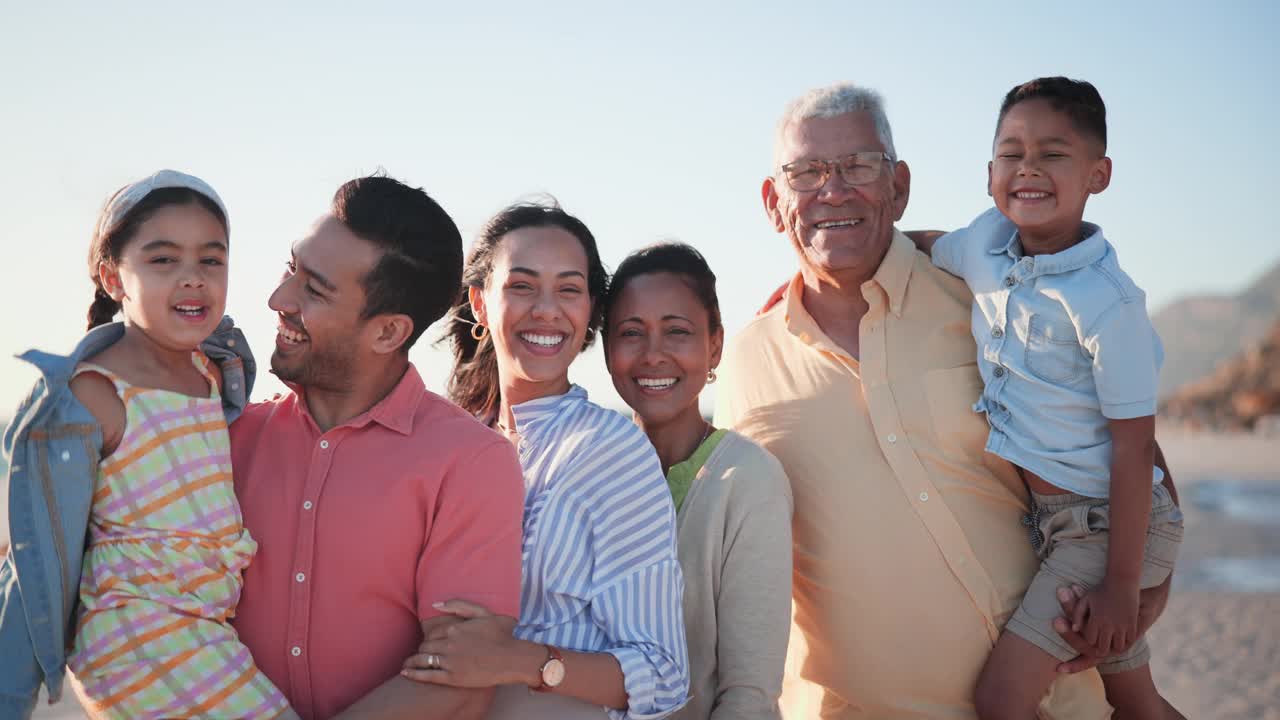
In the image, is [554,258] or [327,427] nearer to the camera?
[327,427]

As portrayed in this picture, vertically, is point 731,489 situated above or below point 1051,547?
above

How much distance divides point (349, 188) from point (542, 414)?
0.94 metres

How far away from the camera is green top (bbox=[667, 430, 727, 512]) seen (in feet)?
12.0

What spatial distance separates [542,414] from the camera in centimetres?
344

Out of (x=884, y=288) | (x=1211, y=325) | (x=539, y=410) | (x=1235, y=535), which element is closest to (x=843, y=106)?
(x=884, y=288)

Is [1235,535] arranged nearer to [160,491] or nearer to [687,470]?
[687,470]

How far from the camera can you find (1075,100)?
3.89m

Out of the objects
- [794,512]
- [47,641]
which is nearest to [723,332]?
[794,512]

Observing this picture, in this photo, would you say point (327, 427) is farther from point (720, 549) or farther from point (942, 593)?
point (942, 593)

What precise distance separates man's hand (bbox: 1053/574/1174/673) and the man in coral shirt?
2.07 m

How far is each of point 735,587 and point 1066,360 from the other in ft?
4.90

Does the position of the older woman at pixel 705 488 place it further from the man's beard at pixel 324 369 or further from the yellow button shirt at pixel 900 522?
the man's beard at pixel 324 369

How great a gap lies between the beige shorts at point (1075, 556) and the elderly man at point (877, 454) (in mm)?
126

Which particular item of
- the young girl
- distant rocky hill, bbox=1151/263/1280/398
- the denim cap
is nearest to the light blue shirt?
the young girl
